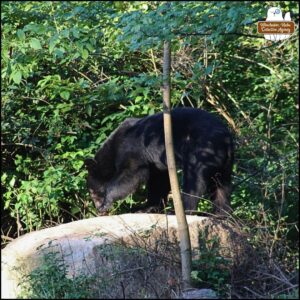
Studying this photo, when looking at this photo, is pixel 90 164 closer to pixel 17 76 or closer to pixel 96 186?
pixel 96 186

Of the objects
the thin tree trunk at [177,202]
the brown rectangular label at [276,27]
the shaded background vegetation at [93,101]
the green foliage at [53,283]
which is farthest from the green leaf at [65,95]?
the brown rectangular label at [276,27]

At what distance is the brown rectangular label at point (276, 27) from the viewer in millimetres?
6309

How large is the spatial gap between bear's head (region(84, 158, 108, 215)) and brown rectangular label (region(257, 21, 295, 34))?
4445 millimetres

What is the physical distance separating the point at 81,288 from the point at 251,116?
5.43m

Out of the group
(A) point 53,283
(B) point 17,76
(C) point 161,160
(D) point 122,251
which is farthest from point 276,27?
(C) point 161,160

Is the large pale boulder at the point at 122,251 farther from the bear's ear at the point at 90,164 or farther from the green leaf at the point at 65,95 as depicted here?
the green leaf at the point at 65,95

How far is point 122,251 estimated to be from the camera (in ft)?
22.1

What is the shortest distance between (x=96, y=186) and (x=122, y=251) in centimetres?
383

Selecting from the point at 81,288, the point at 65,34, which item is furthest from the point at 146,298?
the point at 65,34

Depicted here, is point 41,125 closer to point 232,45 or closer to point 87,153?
point 87,153

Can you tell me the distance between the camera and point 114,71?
36.3 ft

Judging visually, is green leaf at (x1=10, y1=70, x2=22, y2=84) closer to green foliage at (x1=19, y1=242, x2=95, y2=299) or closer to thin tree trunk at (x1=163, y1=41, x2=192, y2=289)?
thin tree trunk at (x1=163, y1=41, x2=192, y2=289)

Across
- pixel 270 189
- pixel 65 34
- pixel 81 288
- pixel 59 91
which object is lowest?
pixel 81 288

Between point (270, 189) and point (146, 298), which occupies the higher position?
point (270, 189)
